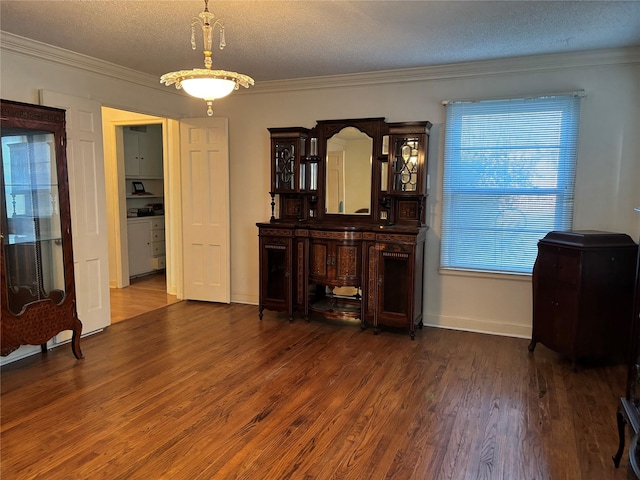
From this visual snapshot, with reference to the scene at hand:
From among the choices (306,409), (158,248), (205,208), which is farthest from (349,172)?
(158,248)

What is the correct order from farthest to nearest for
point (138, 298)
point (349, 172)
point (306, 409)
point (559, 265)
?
point (138, 298)
point (349, 172)
point (559, 265)
point (306, 409)

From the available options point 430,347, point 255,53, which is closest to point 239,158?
point 255,53

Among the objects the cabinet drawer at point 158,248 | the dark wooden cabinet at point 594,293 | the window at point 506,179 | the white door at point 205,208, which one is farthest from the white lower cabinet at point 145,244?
the dark wooden cabinet at point 594,293

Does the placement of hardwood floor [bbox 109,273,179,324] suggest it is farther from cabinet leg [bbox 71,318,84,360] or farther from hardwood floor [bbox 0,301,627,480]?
cabinet leg [bbox 71,318,84,360]

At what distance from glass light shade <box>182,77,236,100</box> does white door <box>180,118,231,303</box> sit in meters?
2.78

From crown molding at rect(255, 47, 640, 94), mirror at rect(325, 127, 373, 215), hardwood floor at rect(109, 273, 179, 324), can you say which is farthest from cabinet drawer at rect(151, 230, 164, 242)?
mirror at rect(325, 127, 373, 215)

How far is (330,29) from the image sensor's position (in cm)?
334

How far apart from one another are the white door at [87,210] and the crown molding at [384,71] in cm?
36

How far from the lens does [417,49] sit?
384 cm

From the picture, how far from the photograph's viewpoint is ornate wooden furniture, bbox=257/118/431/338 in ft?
14.3

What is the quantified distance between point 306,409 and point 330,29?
2.63m

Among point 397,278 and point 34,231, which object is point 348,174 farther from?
point 34,231

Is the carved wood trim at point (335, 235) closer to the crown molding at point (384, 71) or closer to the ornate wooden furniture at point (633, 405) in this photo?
the crown molding at point (384, 71)

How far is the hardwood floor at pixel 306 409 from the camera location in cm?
236
